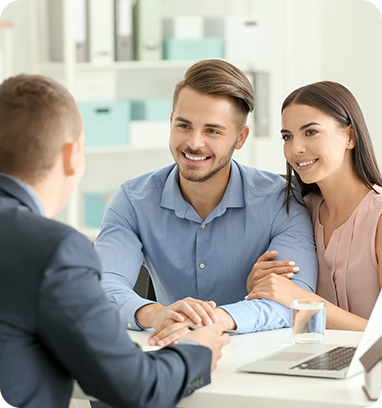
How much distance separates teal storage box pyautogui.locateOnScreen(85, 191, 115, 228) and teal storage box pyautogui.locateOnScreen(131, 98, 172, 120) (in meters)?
0.52

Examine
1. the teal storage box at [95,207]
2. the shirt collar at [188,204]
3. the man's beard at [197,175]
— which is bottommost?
the teal storage box at [95,207]

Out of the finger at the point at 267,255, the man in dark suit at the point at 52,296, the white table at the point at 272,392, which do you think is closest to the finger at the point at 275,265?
the finger at the point at 267,255

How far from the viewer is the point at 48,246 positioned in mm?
823

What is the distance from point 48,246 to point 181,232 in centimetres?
97

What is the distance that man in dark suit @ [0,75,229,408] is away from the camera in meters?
0.82

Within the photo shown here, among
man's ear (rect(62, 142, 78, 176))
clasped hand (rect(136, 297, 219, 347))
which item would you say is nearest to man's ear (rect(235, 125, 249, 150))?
clasped hand (rect(136, 297, 219, 347))

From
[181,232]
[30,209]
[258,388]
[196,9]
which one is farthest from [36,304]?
[196,9]

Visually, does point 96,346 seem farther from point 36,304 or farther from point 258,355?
point 258,355

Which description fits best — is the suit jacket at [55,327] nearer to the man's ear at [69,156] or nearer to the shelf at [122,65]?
the man's ear at [69,156]

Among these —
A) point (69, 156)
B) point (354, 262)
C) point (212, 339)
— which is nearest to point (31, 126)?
point (69, 156)

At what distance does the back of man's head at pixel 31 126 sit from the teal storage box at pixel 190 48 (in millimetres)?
2588

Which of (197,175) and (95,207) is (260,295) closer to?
(197,175)

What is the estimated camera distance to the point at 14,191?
0.91m

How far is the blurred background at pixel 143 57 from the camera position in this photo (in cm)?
334
